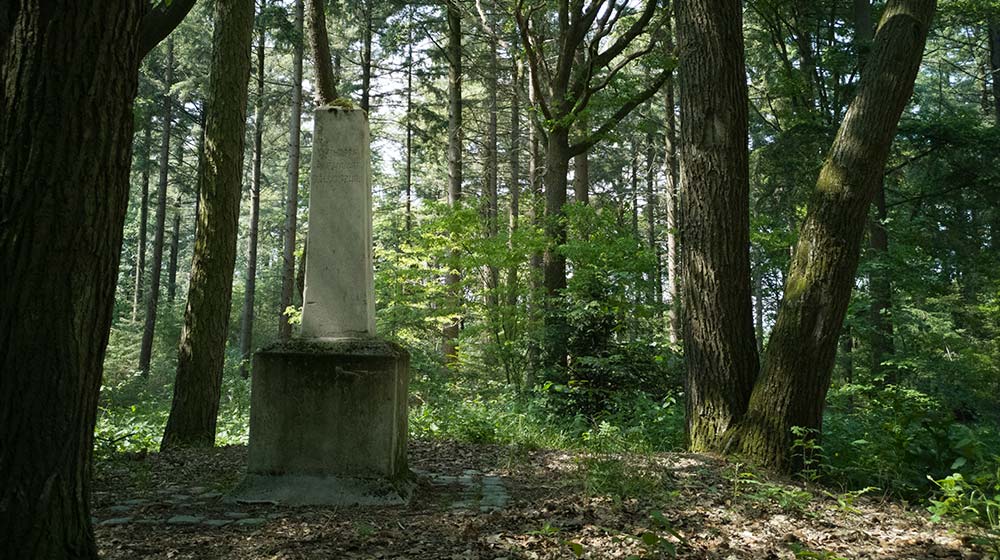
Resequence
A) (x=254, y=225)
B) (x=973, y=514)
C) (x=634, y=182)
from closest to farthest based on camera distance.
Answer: (x=973, y=514) < (x=254, y=225) < (x=634, y=182)

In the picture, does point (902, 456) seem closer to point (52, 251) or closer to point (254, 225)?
point (52, 251)

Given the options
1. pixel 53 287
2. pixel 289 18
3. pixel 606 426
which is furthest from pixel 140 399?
pixel 53 287

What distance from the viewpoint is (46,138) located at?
2625mm

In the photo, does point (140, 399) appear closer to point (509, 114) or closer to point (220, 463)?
point (220, 463)

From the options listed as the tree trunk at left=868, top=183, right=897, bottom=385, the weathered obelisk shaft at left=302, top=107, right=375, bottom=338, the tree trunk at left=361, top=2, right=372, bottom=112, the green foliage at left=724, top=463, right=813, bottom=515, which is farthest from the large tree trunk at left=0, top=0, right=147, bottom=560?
the tree trunk at left=361, top=2, right=372, bottom=112

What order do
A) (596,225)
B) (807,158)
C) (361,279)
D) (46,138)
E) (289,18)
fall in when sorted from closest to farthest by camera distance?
1. (46,138)
2. (361,279)
3. (596,225)
4. (807,158)
5. (289,18)

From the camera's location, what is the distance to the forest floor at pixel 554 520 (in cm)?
359

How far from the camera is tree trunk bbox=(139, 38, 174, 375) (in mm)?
23964

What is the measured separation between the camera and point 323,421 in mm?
5336

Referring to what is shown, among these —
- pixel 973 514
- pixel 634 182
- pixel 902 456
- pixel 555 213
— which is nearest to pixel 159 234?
pixel 555 213

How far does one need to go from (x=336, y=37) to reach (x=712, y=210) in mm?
21413

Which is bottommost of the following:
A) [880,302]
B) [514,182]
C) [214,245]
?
[880,302]

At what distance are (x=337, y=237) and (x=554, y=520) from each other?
2859mm

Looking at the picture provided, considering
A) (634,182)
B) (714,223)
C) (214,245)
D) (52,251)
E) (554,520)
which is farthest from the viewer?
(634,182)
